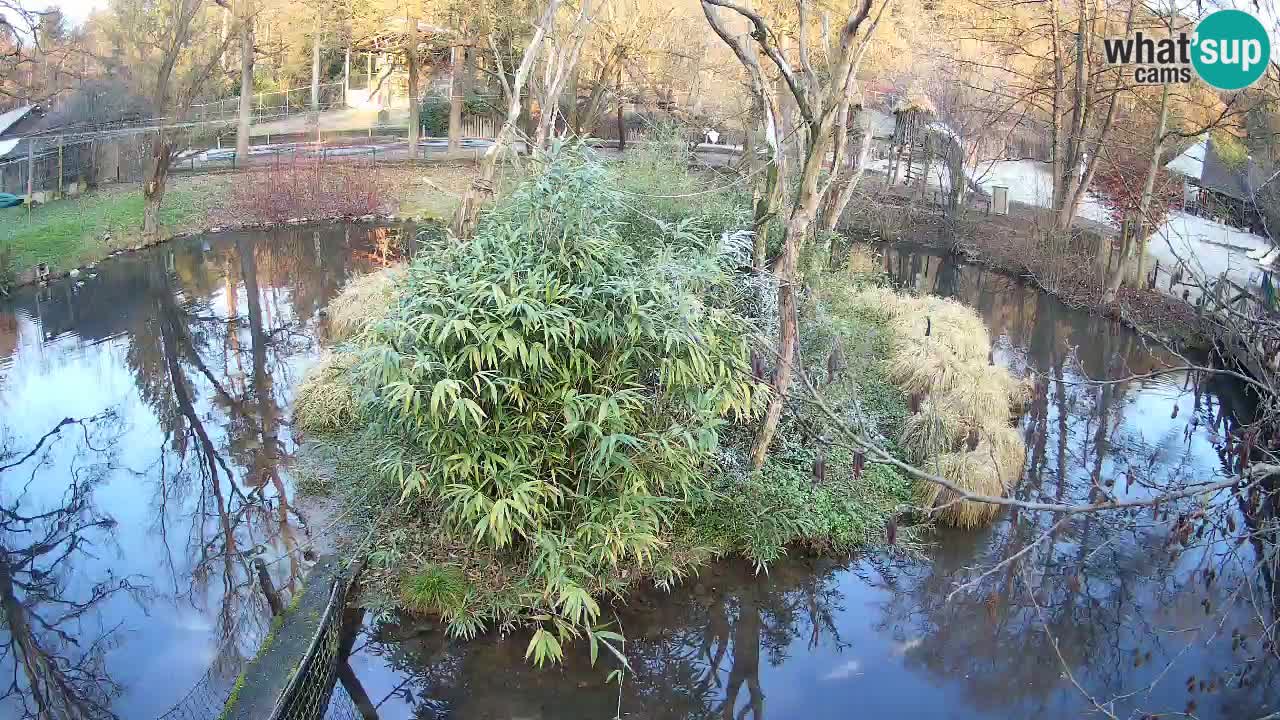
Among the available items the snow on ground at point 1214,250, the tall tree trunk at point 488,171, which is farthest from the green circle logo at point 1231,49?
the tall tree trunk at point 488,171

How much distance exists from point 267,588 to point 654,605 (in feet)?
8.90

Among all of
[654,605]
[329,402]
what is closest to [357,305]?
[329,402]

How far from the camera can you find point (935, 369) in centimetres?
1014

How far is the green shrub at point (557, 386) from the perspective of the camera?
20.5 feet

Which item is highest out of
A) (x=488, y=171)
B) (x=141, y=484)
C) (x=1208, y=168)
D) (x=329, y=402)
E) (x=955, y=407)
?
(x=1208, y=168)

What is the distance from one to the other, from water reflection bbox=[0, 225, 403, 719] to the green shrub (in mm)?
Answer: 1802

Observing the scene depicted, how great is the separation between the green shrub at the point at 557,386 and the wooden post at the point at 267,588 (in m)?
1.22

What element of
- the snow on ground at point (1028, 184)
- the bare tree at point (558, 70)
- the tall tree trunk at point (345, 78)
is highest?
the tall tree trunk at point (345, 78)

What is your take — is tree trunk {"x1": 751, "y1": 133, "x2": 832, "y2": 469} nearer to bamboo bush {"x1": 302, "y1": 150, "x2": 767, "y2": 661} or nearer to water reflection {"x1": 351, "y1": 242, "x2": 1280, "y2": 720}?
bamboo bush {"x1": 302, "y1": 150, "x2": 767, "y2": 661}

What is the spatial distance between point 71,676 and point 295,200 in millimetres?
15492

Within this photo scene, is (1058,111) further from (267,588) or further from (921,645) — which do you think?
(267,588)

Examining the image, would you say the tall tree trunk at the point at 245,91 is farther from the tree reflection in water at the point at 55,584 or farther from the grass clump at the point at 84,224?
the tree reflection in water at the point at 55,584

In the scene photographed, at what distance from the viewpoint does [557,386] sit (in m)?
6.49

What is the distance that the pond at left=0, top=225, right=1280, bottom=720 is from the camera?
6.22 metres
